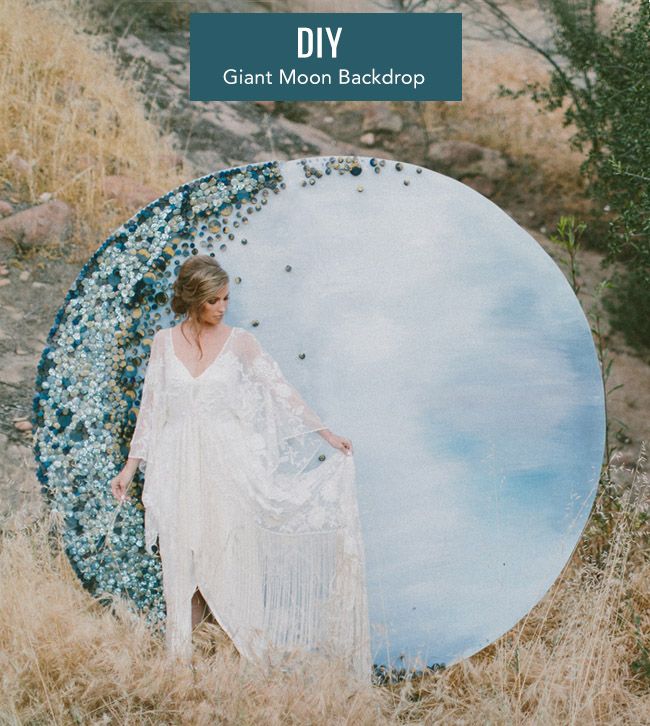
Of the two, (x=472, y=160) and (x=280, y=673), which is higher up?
(x=472, y=160)

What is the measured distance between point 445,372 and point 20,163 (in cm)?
236

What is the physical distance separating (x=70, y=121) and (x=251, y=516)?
7.96 feet

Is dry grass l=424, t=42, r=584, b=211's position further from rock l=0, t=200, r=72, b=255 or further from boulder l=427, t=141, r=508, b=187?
rock l=0, t=200, r=72, b=255

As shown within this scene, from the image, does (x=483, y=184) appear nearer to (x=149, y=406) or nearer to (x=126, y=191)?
(x=126, y=191)

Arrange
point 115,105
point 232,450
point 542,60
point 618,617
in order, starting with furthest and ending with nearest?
point 542,60, point 115,105, point 618,617, point 232,450

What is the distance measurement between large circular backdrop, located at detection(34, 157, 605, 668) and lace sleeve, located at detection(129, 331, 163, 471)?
125 mm

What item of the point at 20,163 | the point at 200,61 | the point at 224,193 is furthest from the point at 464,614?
the point at 20,163

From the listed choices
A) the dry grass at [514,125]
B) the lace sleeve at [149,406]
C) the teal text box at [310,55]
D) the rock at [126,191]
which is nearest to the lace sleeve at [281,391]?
the lace sleeve at [149,406]

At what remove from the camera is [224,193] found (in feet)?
9.23

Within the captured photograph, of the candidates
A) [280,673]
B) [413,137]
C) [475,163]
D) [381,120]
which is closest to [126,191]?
[381,120]

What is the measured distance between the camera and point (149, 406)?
2.68m

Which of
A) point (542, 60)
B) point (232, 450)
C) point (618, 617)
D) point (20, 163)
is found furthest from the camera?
point (542, 60)

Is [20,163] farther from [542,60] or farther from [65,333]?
[542,60]

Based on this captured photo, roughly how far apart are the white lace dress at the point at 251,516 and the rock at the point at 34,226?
1543 mm
